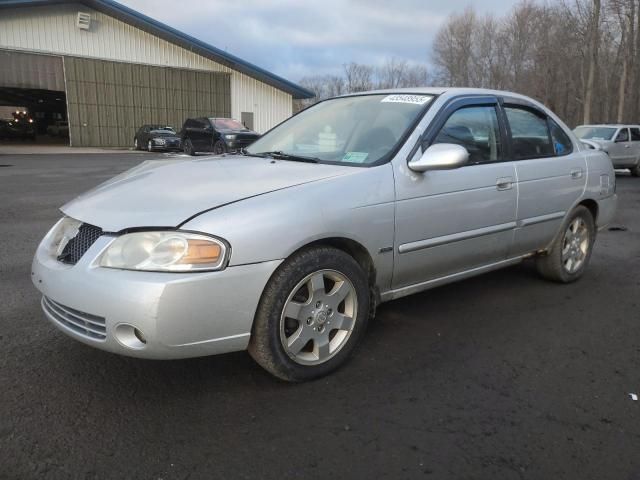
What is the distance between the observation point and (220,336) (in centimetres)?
252

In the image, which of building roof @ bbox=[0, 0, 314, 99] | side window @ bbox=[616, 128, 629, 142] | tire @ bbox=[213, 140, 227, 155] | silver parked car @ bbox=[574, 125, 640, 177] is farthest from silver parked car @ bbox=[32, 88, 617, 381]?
building roof @ bbox=[0, 0, 314, 99]

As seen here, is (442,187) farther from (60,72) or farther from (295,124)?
(60,72)

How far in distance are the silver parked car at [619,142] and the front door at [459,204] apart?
13.4 m

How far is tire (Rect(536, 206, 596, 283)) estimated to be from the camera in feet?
14.9

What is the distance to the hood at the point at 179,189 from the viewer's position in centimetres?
254

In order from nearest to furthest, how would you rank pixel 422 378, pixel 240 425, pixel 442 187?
pixel 240 425, pixel 422 378, pixel 442 187

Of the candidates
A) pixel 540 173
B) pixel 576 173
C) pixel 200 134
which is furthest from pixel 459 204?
pixel 200 134

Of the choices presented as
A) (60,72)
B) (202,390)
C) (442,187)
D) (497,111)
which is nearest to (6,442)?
(202,390)

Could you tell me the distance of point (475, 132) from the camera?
12.4 ft

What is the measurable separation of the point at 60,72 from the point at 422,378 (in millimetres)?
29694

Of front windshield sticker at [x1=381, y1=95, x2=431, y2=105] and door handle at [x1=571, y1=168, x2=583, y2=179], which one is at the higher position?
front windshield sticker at [x1=381, y1=95, x2=431, y2=105]

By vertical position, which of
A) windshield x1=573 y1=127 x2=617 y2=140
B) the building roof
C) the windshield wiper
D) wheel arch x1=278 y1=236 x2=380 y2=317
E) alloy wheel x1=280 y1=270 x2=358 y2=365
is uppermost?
the building roof

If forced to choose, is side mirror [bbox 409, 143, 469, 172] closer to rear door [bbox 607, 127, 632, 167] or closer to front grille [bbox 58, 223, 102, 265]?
front grille [bbox 58, 223, 102, 265]

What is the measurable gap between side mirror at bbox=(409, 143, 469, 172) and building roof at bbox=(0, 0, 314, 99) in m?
27.2
